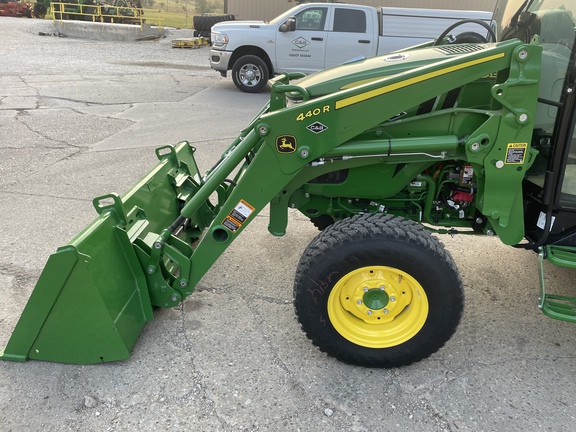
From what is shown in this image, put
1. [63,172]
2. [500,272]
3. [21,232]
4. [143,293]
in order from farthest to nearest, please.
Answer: [63,172]
[21,232]
[500,272]
[143,293]

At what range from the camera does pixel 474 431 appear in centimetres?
256

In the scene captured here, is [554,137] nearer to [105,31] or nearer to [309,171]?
[309,171]

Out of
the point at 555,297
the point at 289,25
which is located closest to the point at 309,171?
the point at 555,297

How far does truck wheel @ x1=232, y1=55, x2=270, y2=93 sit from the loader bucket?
8.92 meters

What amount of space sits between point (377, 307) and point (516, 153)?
1166mm

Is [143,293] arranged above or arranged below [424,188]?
below

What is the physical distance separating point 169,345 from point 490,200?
84.6 inches

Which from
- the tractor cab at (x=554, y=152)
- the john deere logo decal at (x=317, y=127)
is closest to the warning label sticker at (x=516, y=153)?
the tractor cab at (x=554, y=152)

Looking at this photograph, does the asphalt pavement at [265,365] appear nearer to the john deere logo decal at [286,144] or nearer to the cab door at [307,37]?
the john deere logo decal at [286,144]

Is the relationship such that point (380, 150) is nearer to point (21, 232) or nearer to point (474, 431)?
point (474, 431)

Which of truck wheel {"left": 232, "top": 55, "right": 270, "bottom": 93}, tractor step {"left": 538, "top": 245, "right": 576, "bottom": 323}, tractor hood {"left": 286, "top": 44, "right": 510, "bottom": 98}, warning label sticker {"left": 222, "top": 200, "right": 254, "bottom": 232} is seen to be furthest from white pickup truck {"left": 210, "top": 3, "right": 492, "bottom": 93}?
warning label sticker {"left": 222, "top": 200, "right": 254, "bottom": 232}

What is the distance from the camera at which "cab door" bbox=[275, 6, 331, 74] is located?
1113 cm

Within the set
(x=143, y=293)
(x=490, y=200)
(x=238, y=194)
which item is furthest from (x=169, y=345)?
(x=490, y=200)

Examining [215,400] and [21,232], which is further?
[21,232]
